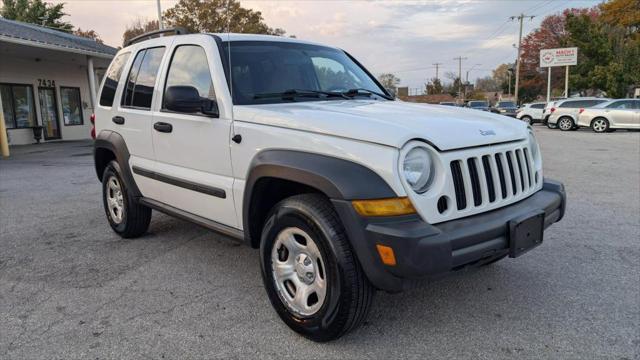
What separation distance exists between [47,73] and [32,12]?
2484cm

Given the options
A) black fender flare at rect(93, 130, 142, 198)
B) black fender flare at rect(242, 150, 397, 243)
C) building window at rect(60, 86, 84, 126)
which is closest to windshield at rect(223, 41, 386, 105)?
black fender flare at rect(242, 150, 397, 243)

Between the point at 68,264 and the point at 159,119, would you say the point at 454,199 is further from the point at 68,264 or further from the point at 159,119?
the point at 68,264

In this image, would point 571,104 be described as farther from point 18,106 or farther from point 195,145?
point 18,106

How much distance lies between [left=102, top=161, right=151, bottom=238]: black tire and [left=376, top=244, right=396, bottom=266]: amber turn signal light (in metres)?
3.06

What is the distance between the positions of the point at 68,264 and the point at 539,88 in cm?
6992

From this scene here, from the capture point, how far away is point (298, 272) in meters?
2.91

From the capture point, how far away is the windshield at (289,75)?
3.49 m

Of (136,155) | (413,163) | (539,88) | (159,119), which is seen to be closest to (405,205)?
(413,163)

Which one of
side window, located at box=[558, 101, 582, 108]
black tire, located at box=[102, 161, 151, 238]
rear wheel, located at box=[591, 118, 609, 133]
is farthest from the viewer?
side window, located at box=[558, 101, 582, 108]

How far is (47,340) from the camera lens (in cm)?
293

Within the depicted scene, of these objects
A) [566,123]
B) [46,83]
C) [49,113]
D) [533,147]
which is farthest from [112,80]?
[566,123]

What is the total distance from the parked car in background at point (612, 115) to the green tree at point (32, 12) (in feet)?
122

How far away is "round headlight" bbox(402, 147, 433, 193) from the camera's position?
2.52 metres

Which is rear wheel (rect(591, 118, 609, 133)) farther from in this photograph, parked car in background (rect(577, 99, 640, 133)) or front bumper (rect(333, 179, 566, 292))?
front bumper (rect(333, 179, 566, 292))
